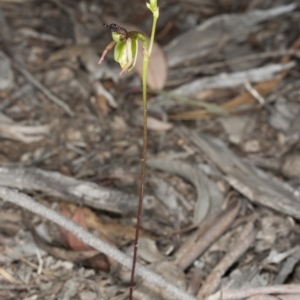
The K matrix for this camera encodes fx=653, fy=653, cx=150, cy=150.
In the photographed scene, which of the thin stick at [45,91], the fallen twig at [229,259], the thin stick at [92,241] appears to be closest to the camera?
the thin stick at [92,241]

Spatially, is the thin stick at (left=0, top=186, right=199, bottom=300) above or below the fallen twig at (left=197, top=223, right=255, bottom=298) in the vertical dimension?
above

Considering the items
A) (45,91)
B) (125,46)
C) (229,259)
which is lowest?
(229,259)

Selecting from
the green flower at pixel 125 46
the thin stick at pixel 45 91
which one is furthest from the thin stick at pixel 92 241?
the thin stick at pixel 45 91

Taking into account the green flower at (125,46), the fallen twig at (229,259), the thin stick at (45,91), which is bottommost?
the fallen twig at (229,259)

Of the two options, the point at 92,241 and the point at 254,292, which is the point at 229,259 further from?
the point at 92,241

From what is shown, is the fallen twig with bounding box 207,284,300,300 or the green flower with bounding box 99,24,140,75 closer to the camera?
the green flower with bounding box 99,24,140,75

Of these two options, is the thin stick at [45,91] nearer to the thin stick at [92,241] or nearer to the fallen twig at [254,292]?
the thin stick at [92,241]

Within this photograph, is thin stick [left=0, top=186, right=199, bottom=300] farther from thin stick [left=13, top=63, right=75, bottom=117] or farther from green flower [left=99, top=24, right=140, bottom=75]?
thin stick [left=13, top=63, right=75, bottom=117]

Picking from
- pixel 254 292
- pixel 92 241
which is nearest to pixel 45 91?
pixel 92 241

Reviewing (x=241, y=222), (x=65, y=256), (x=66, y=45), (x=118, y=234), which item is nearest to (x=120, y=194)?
(x=118, y=234)

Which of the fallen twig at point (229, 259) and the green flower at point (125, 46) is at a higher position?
the green flower at point (125, 46)

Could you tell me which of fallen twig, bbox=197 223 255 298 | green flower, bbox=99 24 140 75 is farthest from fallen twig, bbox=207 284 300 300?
green flower, bbox=99 24 140 75
